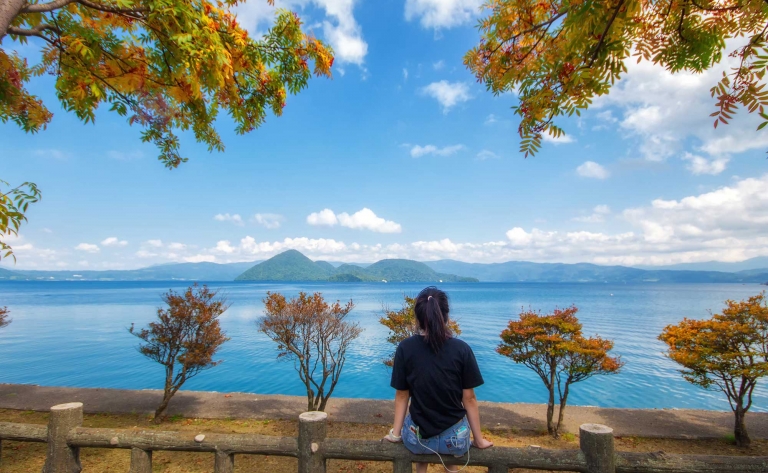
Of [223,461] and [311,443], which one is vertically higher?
[311,443]

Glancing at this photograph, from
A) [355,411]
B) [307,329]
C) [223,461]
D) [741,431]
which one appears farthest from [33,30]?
[741,431]

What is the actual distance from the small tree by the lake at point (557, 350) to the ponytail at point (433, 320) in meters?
8.08

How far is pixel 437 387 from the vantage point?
9.58 feet

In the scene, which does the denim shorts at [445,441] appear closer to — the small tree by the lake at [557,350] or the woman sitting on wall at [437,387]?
the woman sitting on wall at [437,387]

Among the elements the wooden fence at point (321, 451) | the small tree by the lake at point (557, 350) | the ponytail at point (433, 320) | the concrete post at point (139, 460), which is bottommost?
the small tree by the lake at point (557, 350)

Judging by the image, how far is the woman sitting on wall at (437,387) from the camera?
115 inches

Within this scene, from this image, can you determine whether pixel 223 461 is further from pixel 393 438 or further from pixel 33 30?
pixel 33 30

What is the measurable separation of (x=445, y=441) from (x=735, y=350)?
1057cm

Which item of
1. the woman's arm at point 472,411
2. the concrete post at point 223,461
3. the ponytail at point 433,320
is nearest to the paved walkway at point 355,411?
the concrete post at point 223,461

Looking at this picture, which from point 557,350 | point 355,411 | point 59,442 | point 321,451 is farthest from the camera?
point 355,411

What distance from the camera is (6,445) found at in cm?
732

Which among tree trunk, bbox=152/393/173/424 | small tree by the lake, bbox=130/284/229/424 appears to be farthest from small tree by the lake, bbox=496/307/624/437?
tree trunk, bbox=152/393/173/424

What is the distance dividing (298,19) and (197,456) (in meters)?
8.48

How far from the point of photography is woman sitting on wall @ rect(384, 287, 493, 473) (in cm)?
292
